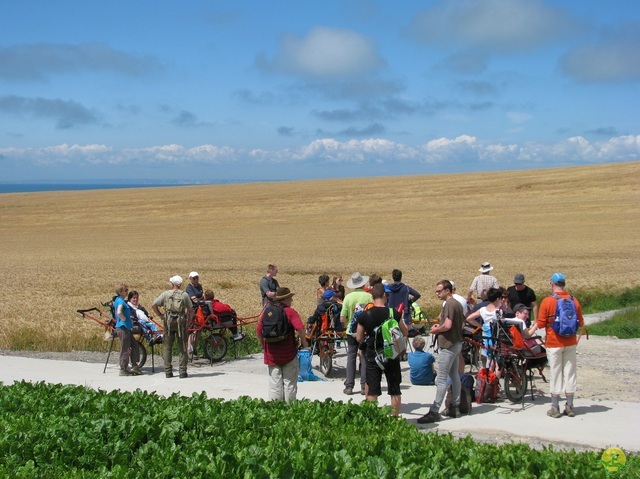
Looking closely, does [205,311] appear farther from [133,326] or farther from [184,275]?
[184,275]

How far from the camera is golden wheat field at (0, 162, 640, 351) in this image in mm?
26797

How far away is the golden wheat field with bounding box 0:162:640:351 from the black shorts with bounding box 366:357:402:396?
9.00m

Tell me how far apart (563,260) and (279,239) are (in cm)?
2294

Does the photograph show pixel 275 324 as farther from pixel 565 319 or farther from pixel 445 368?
pixel 565 319

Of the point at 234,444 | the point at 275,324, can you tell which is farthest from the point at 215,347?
the point at 234,444

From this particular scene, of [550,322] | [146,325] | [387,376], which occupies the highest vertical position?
[550,322]

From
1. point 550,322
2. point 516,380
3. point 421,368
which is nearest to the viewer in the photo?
point 550,322

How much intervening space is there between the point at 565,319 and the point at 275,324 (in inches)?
143

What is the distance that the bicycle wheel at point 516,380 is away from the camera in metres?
10.2

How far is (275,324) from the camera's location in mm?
9164

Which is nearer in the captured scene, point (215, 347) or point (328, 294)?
point (328, 294)

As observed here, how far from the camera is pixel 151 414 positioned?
278 inches

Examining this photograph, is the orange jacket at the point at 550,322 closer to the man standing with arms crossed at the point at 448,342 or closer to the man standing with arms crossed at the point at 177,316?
A: the man standing with arms crossed at the point at 448,342

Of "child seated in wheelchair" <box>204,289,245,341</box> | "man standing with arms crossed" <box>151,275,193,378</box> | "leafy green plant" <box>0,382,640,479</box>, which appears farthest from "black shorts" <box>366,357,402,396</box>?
"child seated in wheelchair" <box>204,289,245,341</box>
